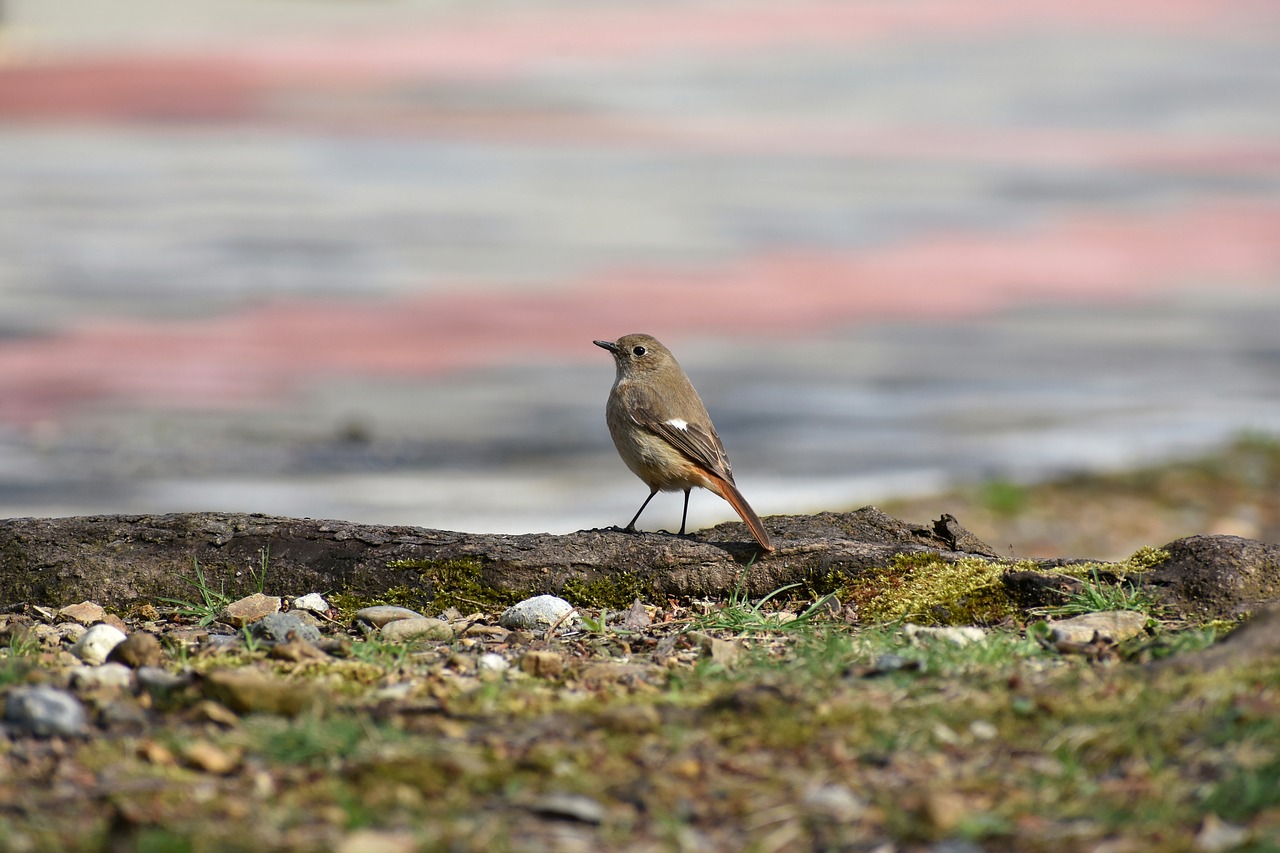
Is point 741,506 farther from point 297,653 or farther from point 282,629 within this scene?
point 297,653

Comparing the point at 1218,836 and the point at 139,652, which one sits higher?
the point at 139,652

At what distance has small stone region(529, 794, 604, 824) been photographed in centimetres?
282

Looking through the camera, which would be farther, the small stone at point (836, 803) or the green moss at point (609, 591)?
the green moss at point (609, 591)

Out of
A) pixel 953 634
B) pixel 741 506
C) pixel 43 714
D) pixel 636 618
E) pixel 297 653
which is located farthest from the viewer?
pixel 741 506

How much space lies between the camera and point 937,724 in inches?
128

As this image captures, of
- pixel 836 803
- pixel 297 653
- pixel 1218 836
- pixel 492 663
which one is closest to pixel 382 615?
pixel 297 653

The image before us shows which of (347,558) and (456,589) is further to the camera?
(347,558)

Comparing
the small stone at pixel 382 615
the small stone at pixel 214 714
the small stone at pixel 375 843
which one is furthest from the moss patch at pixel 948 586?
the small stone at pixel 375 843

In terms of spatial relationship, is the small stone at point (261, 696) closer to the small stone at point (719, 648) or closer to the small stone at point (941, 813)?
the small stone at point (719, 648)

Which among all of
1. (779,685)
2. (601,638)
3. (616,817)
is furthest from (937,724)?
(601,638)

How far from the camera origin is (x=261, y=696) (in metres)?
3.40

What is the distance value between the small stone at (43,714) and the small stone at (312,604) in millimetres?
1323

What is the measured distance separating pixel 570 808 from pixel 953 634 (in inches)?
66.5

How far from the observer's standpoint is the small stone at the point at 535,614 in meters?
4.54
